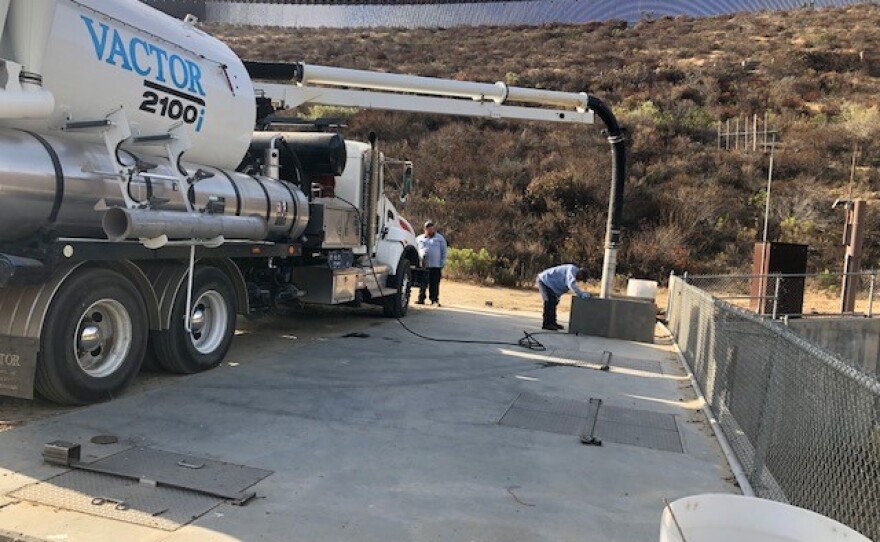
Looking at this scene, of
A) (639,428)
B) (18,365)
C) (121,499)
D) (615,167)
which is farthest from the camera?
(615,167)

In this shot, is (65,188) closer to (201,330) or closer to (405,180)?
(201,330)

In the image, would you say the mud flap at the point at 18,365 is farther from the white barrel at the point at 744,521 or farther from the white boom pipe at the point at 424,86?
the white boom pipe at the point at 424,86

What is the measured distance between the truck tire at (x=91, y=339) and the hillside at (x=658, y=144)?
15.1m

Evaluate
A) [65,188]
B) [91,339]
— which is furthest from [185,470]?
[65,188]

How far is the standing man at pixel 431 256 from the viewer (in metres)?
14.9

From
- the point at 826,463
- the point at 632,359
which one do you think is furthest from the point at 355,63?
the point at 826,463

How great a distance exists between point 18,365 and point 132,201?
1595 mm

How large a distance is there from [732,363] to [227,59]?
6311mm

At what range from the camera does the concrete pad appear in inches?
164

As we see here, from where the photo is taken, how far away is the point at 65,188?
18.6 ft

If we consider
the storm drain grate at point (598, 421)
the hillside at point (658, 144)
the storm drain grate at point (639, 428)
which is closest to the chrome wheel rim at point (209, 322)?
the storm drain grate at point (598, 421)

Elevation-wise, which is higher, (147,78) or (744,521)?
(147,78)

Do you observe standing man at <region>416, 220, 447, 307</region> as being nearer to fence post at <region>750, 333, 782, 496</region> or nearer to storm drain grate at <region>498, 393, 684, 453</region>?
storm drain grate at <region>498, 393, 684, 453</region>

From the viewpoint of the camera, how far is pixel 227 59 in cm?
825
